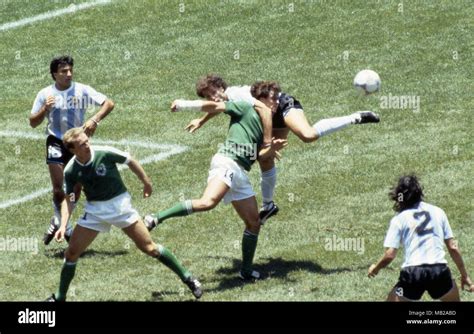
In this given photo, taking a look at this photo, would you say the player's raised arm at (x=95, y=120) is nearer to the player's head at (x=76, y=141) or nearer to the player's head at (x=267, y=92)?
the player's head at (x=76, y=141)

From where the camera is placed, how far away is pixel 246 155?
16.0 metres

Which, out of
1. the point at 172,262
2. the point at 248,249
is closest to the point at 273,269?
the point at 248,249

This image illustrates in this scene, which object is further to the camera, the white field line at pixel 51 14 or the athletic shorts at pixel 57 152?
the white field line at pixel 51 14

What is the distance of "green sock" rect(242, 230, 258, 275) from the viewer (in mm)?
16078

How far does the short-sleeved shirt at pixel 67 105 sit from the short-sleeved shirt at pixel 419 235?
606 centimetres

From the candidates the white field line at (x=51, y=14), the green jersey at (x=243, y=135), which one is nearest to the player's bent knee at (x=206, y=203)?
the green jersey at (x=243, y=135)

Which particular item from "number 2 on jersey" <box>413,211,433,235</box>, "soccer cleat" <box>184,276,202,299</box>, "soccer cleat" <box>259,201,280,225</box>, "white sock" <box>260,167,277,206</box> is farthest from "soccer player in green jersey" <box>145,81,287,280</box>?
"number 2 on jersey" <box>413,211,433,235</box>

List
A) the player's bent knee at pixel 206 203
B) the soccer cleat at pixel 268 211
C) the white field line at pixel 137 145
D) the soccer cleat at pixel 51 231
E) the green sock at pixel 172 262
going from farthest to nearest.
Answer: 1. the white field line at pixel 137 145
2. the soccer cleat at pixel 268 211
3. the soccer cleat at pixel 51 231
4. the player's bent knee at pixel 206 203
5. the green sock at pixel 172 262

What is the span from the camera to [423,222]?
13250 millimetres

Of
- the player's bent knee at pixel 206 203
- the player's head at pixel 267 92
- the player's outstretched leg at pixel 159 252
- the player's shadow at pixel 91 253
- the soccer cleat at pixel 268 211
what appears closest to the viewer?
the player's outstretched leg at pixel 159 252

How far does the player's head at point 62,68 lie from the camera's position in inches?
684

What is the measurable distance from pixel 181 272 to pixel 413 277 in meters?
3.36

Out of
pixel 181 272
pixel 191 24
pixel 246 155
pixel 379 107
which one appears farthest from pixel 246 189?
pixel 191 24

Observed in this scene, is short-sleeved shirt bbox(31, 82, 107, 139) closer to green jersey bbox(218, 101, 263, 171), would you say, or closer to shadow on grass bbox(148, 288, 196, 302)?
green jersey bbox(218, 101, 263, 171)
